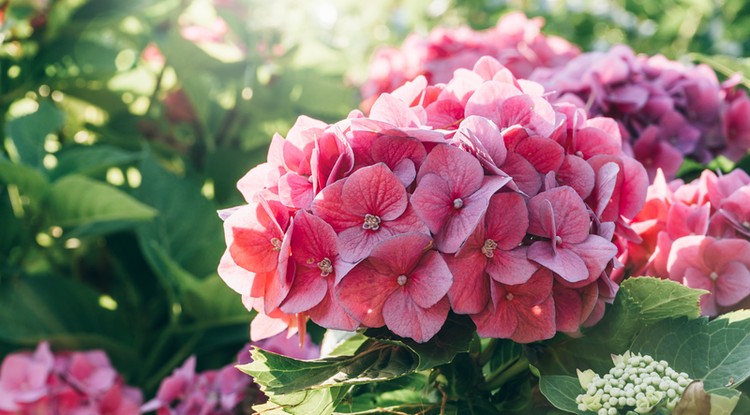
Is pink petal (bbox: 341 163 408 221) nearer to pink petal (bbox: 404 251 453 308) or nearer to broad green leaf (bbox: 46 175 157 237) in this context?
pink petal (bbox: 404 251 453 308)

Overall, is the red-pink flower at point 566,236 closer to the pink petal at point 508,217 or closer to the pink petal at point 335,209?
the pink petal at point 508,217

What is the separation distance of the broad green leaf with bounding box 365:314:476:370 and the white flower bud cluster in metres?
0.09

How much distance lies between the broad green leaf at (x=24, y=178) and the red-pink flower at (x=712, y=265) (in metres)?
0.90

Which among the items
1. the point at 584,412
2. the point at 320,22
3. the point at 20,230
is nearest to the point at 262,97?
the point at 20,230

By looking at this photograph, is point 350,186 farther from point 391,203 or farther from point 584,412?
point 584,412

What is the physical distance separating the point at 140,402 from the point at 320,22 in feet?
4.43

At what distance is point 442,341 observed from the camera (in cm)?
56

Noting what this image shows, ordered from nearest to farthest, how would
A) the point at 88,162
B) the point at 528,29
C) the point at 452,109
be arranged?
the point at 452,109, the point at 88,162, the point at 528,29

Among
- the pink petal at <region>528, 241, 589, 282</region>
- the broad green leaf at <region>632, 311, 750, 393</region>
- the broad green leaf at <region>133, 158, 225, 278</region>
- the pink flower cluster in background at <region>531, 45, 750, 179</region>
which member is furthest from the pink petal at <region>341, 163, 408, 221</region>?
the broad green leaf at <region>133, 158, 225, 278</region>

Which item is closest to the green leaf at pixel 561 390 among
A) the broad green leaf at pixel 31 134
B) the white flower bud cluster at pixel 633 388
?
the white flower bud cluster at pixel 633 388

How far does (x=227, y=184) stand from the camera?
1.34 m

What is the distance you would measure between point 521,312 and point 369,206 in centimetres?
14

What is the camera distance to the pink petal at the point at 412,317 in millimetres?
526

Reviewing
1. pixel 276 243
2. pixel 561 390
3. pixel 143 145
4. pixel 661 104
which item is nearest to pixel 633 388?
pixel 561 390
